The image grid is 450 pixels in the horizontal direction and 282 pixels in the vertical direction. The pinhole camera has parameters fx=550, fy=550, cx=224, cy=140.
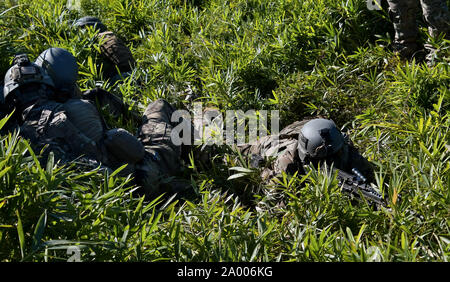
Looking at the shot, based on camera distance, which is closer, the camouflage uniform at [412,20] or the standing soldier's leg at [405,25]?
the camouflage uniform at [412,20]

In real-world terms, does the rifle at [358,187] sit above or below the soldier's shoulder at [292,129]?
below

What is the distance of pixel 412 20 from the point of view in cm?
510

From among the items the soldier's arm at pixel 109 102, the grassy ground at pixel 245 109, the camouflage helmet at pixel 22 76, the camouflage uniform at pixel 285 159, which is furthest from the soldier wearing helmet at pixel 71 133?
the camouflage uniform at pixel 285 159

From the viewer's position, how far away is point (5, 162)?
2.67 m

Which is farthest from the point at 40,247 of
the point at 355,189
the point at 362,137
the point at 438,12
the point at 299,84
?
the point at 438,12

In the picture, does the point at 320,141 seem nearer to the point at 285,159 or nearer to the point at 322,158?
the point at 322,158

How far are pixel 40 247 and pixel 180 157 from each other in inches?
90.3

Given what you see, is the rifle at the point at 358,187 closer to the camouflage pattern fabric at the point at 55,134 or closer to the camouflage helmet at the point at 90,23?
the camouflage pattern fabric at the point at 55,134

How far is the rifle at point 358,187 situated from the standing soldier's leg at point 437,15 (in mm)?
1902

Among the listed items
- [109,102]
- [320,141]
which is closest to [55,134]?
[109,102]

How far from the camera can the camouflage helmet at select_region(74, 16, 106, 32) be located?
6.05 m

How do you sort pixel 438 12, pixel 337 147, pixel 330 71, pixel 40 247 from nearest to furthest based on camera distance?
pixel 40 247, pixel 337 147, pixel 438 12, pixel 330 71

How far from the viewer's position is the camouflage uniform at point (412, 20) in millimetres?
4875

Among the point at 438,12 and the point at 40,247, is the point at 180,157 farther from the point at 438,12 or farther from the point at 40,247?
the point at 438,12
